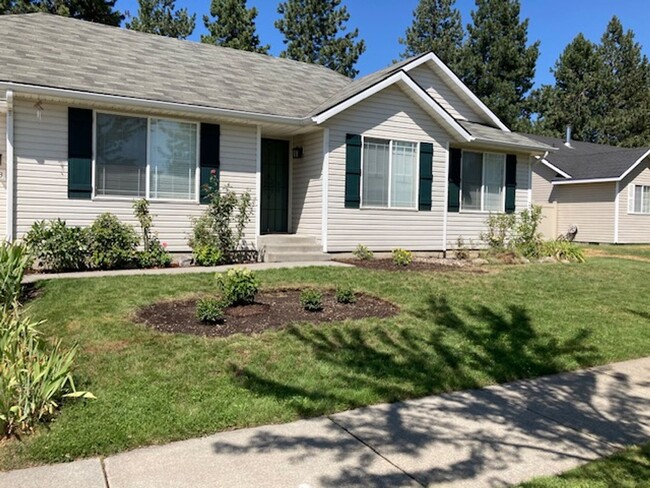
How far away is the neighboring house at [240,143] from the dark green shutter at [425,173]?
1.3 inches

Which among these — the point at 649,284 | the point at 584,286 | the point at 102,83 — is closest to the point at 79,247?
the point at 102,83

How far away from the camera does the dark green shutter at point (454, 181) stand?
45.6ft

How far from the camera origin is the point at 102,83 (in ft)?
33.0

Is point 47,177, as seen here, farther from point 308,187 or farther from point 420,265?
point 420,265

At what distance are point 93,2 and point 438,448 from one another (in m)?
27.0

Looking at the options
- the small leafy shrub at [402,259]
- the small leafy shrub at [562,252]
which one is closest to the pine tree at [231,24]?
the small leafy shrub at [562,252]

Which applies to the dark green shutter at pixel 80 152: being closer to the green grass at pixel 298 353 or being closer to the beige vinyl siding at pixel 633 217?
the green grass at pixel 298 353

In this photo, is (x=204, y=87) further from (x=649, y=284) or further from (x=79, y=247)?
(x=649, y=284)

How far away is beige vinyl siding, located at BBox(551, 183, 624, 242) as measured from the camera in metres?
22.2

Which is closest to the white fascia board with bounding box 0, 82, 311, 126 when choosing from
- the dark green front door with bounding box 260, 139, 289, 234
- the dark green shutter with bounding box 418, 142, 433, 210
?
the dark green front door with bounding box 260, 139, 289, 234

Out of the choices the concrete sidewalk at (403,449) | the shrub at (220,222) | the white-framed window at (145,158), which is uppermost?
the white-framed window at (145,158)

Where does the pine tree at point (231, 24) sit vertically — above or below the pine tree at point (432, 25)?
below

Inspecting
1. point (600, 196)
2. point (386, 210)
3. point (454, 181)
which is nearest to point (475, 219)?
point (454, 181)

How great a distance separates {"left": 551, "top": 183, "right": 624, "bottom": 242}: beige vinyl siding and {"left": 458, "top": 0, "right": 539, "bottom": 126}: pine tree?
50.8 ft
